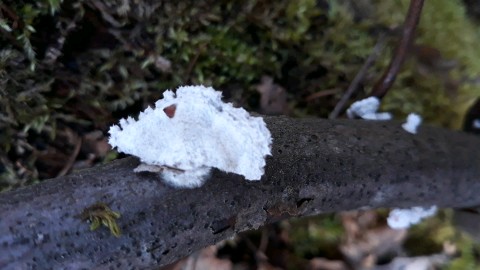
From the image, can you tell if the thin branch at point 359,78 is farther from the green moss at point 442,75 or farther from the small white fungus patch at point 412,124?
the small white fungus patch at point 412,124

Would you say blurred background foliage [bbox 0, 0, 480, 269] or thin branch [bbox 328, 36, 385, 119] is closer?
blurred background foliage [bbox 0, 0, 480, 269]

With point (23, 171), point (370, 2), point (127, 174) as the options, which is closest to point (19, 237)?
point (127, 174)

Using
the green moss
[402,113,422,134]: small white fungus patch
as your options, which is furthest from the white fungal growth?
the green moss

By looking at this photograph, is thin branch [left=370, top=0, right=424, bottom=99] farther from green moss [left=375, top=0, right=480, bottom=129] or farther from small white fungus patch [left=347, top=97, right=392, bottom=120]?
green moss [left=375, top=0, right=480, bottom=129]

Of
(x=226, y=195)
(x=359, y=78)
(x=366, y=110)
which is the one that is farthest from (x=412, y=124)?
(x=226, y=195)

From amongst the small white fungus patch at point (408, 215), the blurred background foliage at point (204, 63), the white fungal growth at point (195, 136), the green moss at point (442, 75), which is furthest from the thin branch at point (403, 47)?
the white fungal growth at point (195, 136)

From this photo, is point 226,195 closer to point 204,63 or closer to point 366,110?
point 366,110
